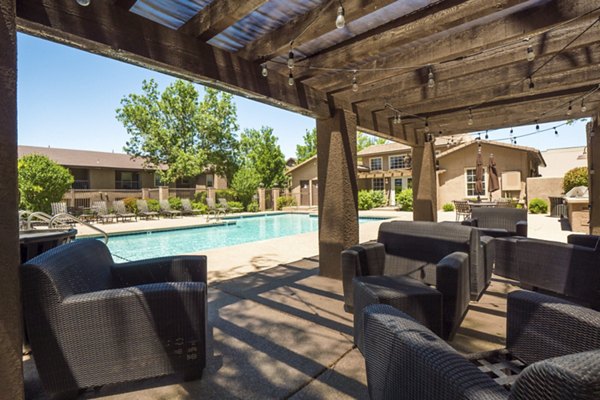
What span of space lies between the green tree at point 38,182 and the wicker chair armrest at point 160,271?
14.4 m

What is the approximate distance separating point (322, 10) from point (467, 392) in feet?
8.79

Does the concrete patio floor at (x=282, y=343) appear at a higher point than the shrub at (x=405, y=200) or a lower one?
lower

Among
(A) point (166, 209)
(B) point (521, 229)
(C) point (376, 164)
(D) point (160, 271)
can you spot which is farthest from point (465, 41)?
(C) point (376, 164)

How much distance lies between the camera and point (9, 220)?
4.92 feet

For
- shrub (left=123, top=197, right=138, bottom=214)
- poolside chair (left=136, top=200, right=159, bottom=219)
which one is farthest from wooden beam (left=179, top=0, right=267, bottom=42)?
shrub (left=123, top=197, right=138, bottom=214)

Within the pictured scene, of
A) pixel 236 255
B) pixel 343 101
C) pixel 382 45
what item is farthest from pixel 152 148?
pixel 382 45

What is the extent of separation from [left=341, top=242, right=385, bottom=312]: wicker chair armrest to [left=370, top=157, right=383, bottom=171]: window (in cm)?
2106

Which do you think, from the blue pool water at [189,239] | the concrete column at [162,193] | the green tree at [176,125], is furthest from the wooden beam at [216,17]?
the green tree at [176,125]

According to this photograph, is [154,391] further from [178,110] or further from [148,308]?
[178,110]

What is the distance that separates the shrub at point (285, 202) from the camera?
23.0m

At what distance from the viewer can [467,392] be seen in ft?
3.11

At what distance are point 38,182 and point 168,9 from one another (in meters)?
15.0

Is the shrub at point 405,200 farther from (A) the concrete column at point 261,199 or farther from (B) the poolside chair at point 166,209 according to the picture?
(B) the poolside chair at point 166,209

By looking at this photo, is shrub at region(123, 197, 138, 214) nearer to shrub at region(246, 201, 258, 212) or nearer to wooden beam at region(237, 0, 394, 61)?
shrub at region(246, 201, 258, 212)
